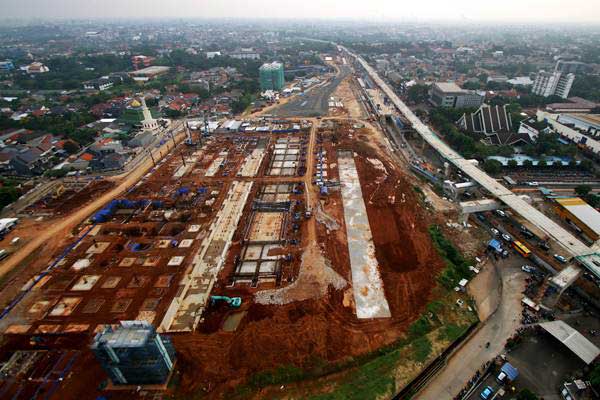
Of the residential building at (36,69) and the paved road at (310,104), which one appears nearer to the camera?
the paved road at (310,104)

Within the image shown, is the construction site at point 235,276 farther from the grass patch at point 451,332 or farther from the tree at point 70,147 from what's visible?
the tree at point 70,147

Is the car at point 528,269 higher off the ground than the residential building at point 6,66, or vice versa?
the residential building at point 6,66

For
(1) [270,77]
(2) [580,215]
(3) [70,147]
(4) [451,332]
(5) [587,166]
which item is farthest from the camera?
(1) [270,77]

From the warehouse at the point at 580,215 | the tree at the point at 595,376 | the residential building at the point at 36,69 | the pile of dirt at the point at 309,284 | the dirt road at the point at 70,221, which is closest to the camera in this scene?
the tree at the point at 595,376

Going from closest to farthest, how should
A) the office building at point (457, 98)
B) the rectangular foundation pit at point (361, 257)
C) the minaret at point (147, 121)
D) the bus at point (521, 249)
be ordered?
the rectangular foundation pit at point (361, 257) < the bus at point (521, 249) < the minaret at point (147, 121) < the office building at point (457, 98)

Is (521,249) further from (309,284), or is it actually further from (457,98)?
(457,98)

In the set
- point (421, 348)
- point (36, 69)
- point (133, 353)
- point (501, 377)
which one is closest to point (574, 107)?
point (501, 377)

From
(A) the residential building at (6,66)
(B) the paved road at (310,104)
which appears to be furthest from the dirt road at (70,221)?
(A) the residential building at (6,66)
